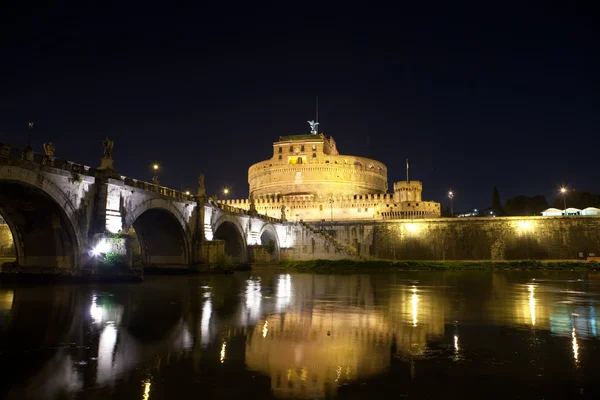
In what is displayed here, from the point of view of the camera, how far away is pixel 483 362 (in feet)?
26.4

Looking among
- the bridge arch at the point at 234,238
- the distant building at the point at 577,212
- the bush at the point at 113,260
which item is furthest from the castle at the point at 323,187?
the bush at the point at 113,260

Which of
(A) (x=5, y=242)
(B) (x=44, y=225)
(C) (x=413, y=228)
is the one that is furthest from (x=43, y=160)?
(C) (x=413, y=228)

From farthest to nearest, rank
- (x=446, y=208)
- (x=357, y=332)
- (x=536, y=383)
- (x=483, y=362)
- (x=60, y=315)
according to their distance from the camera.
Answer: (x=446, y=208) → (x=60, y=315) → (x=357, y=332) → (x=483, y=362) → (x=536, y=383)

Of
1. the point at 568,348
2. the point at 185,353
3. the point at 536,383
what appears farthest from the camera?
the point at 568,348

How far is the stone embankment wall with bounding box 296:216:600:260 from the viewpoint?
5659 cm

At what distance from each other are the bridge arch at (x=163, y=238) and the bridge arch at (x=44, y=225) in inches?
381

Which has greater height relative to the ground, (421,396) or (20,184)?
(20,184)

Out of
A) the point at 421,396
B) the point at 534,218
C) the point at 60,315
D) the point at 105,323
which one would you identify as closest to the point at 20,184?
the point at 60,315

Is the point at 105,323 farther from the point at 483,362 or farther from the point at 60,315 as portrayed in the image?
the point at 483,362

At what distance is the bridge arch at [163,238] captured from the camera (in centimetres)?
3572

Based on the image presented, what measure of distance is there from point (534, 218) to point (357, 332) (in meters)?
55.9

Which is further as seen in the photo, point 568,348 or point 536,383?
point 568,348

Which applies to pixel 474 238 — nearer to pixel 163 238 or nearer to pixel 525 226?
pixel 525 226

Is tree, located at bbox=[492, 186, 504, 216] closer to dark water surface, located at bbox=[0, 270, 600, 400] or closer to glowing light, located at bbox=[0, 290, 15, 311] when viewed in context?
dark water surface, located at bbox=[0, 270, 600, 400]
